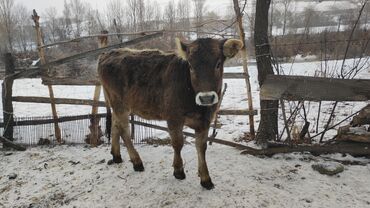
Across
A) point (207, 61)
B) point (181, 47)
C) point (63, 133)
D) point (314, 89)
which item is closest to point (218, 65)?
point (207, 61)

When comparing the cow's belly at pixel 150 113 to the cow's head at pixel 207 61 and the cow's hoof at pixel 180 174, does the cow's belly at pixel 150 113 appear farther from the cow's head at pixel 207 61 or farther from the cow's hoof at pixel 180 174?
the cow's head at pixel 207 61

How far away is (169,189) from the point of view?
12.8 feet

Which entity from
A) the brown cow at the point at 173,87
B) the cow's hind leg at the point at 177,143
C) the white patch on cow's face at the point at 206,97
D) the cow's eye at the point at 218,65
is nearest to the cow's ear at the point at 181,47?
the brown cow at the point at 173,87

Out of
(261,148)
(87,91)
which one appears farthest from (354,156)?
(87,91)

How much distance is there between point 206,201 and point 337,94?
2389 millimetres

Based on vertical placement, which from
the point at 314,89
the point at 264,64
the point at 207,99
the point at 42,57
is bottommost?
the point at 314,89

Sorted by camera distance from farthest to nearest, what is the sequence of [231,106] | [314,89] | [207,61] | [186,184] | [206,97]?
[231,106]
[314,89]
[186,184]
[207,61]
[206,97]

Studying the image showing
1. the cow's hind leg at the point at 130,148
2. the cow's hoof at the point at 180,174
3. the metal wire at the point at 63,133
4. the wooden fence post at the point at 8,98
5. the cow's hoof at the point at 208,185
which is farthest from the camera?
the metal wire at the point at 63,133

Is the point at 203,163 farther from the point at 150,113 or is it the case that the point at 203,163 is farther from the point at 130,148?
the point at 130,148

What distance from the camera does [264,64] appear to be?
503cm

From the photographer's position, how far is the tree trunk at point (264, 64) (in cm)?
495

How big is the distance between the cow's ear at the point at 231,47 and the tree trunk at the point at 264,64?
4.98 ft

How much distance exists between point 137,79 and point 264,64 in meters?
2.12

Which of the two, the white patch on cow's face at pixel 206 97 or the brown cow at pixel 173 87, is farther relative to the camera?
the brown cow at pixel 173 87
